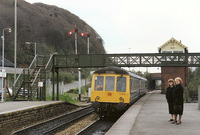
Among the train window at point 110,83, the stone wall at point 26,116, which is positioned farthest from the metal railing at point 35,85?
the train window at point 110,83

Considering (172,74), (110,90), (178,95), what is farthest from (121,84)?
(172,74)

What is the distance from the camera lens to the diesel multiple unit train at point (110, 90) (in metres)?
16.2

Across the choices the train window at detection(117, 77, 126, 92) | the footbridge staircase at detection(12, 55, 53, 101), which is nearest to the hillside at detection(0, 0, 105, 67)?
the footbridge staircase at detection(12, 55, 53, 101)

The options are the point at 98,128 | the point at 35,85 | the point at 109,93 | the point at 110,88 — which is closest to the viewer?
the point at 98,128

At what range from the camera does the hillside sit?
261ft

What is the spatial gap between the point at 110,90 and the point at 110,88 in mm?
136

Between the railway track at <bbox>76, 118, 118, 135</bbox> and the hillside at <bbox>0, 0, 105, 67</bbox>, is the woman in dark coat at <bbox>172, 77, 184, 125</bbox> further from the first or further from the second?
the hillside at <bbox>0, 0, 105, 67</bbox>

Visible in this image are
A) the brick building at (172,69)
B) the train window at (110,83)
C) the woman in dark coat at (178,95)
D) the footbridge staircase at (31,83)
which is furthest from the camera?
the brick building at (172,69)

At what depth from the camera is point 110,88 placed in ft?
54.0

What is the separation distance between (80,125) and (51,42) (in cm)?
8490

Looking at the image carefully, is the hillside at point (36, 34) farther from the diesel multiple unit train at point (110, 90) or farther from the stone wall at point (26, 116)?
the diesel multiple unit train at point (110, 90)

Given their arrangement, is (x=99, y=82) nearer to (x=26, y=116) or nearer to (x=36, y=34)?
(x=26, y=116)

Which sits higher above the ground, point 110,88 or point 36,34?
point 36,34

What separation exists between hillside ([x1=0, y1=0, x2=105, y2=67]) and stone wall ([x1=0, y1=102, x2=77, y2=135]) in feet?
190
